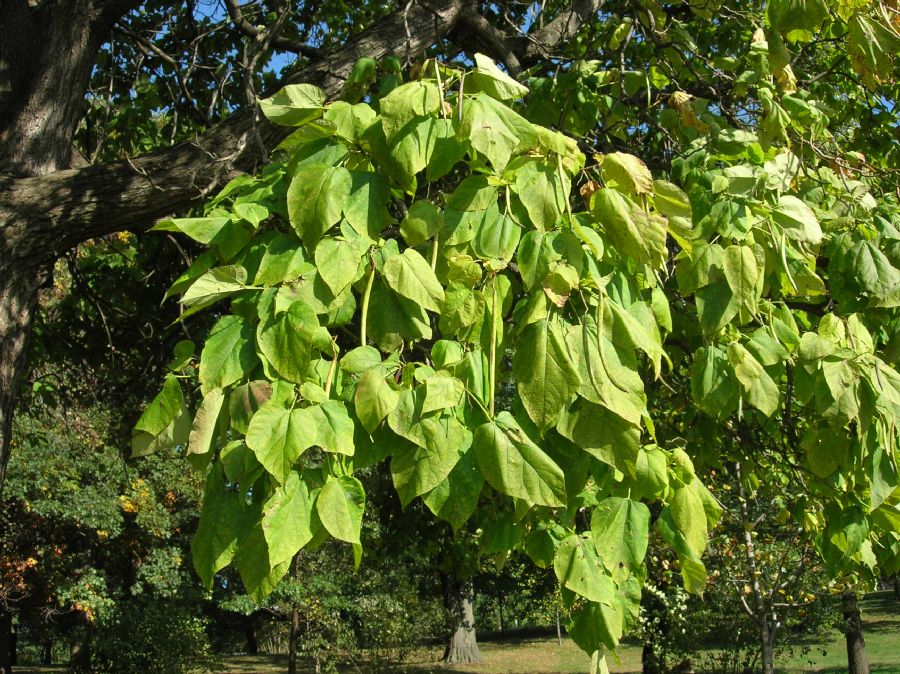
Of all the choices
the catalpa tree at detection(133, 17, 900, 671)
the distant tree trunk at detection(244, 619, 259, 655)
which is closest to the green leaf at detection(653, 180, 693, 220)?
the catalpa tree at detection(133, 17, 900, 671)

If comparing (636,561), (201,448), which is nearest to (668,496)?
(636,561)

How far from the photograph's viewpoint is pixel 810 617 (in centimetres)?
934

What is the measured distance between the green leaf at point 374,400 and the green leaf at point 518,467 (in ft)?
0.52

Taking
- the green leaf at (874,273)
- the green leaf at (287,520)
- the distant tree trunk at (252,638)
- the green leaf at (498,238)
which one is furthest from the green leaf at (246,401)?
the distant tree trunk at (252,638)

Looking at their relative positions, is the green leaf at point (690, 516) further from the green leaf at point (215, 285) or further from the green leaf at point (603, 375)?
the green leaf at point (215, 285)

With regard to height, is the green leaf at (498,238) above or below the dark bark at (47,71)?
below

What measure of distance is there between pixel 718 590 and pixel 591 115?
21.9 ft

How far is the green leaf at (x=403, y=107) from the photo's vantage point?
1483 millimetres

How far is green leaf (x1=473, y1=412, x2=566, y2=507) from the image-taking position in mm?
1263

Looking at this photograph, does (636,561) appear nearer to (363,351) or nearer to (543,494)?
(543,494)

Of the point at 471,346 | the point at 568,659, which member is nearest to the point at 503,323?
the point at 471,346

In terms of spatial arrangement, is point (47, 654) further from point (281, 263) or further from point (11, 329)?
point (281, 263)

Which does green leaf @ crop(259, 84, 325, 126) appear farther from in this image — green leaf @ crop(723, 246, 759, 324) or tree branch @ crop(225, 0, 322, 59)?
tree branch @ crop(225, 0, 322, 59)

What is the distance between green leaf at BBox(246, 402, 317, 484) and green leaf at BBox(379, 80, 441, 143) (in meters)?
0.56
